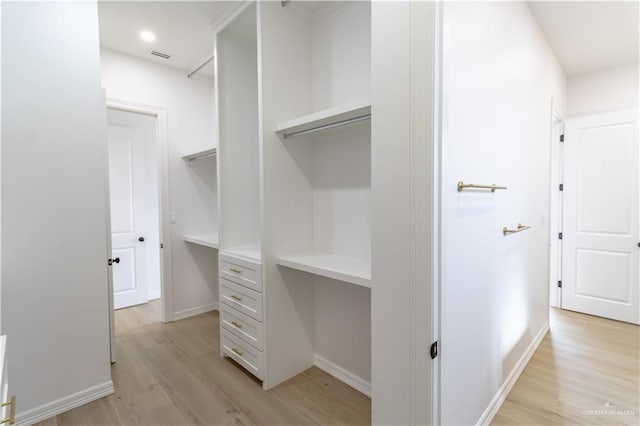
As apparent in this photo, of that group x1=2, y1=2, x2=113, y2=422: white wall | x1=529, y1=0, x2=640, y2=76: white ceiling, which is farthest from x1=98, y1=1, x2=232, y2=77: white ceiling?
x1=529, y1=0, x2=640, y2=76: white ceiling

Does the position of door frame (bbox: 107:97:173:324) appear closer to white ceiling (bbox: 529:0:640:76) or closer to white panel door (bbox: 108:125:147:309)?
white panel door (bbox: 108:125:147:309)

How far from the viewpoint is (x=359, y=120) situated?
6.07ft

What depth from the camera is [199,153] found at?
3281 millimetres

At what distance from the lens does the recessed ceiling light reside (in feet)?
9.25

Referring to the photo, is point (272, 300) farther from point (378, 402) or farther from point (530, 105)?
point (530, 105)

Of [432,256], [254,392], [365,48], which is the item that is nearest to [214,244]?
[254,392]

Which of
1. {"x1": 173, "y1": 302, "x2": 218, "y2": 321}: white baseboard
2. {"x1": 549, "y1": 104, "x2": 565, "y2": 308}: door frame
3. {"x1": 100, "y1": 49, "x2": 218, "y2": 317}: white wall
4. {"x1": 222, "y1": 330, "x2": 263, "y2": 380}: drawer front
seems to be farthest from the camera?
{"x1": 549, "y1": 104, "x2": 565, "y2": 308}: door frame

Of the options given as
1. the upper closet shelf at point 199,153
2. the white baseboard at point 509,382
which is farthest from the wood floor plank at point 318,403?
the upper closet shelf at point 199,153

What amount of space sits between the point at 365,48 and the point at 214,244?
2.16m

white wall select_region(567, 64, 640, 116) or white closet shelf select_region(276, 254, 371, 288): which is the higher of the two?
white wall select_region(567, 64, 640, 116)

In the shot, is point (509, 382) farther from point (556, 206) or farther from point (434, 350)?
point (556, 206)

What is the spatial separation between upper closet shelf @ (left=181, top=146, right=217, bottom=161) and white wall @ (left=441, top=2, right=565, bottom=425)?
2.32 meters

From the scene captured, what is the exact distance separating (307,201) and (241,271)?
760mm

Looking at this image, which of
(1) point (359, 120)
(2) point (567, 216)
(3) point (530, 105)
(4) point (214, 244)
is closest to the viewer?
(1) point (359, 120)
